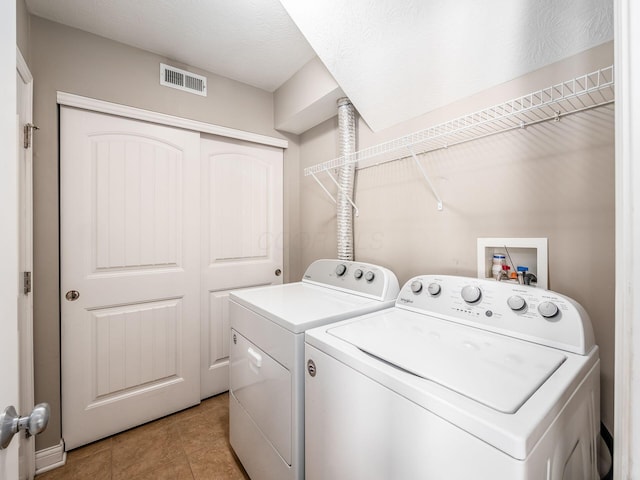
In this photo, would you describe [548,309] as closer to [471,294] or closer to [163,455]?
[471,294]

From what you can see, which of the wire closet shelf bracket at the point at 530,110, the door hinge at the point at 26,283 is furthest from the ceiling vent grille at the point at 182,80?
the wire closet shelf bracket at the point at 530,110

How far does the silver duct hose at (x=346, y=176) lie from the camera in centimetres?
194

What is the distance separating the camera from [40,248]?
5.33ft

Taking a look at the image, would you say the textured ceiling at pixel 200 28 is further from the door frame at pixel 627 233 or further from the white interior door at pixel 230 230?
the door frame at pixel 627 233

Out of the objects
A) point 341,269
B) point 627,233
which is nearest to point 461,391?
point 627,233

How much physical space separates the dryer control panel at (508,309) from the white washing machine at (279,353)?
248 mm

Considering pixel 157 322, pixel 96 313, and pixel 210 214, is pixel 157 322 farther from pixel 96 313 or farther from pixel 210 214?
pixel 210 214

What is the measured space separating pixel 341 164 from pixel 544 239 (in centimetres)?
121

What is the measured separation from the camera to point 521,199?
1213mm

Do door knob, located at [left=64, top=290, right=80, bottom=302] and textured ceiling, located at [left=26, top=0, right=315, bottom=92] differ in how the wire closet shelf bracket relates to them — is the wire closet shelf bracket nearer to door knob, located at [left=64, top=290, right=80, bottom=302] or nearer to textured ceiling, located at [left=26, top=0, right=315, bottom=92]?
textured ceiling, located at [left=26, top=0, right=315, bottom=92]

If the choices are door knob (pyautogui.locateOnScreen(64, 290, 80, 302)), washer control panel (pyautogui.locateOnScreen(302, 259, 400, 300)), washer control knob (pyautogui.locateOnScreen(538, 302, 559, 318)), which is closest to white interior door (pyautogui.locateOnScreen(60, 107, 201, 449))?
door knob (pyautogui.locateOnScreen(64, 290, 80, 302))

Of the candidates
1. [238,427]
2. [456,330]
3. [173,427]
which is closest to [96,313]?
[173,427]

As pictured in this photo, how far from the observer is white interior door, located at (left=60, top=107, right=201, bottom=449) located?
1.74 m

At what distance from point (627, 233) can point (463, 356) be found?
525mm
